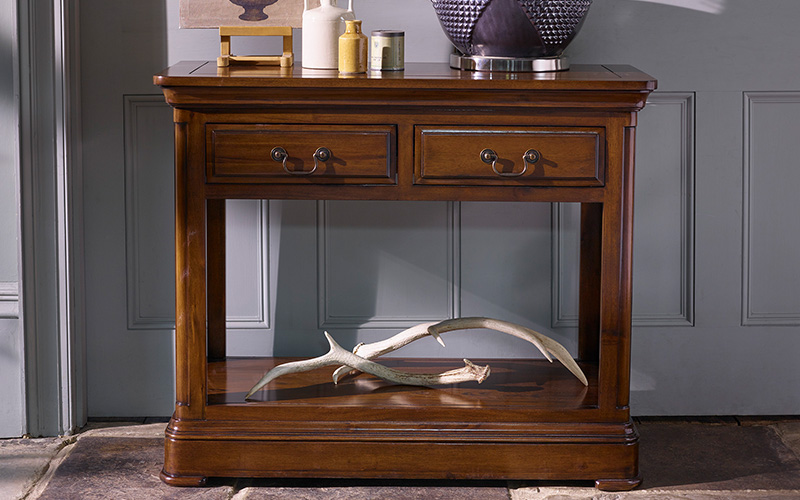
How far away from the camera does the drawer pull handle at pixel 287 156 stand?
6.36 feet

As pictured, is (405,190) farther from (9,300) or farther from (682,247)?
(9,300)

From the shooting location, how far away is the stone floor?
2057 mm

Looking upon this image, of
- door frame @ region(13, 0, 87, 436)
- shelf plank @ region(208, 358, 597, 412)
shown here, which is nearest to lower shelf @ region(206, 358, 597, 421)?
shelf plank @ region(208, 358, 597, 412)

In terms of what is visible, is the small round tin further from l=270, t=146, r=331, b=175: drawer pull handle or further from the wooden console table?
l=270, t=146, r=331, b=175: drawer pull handle

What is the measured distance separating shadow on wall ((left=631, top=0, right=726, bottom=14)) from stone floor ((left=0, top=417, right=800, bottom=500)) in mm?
1157

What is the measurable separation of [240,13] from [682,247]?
54.1 inches

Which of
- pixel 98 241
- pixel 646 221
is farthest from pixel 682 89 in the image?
pixel 98 241

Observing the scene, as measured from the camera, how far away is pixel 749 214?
8.18 ft

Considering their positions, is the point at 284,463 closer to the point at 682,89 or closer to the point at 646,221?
the point at 646,221

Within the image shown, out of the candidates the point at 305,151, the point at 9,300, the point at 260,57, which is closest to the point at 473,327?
the point at 305,151

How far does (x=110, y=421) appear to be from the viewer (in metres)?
2.53

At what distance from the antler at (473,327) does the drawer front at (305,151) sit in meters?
0.46

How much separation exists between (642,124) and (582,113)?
0.61 meters

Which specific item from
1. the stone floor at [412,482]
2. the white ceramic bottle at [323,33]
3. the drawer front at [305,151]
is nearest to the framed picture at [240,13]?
the white ceramic bottle at [323,33]
